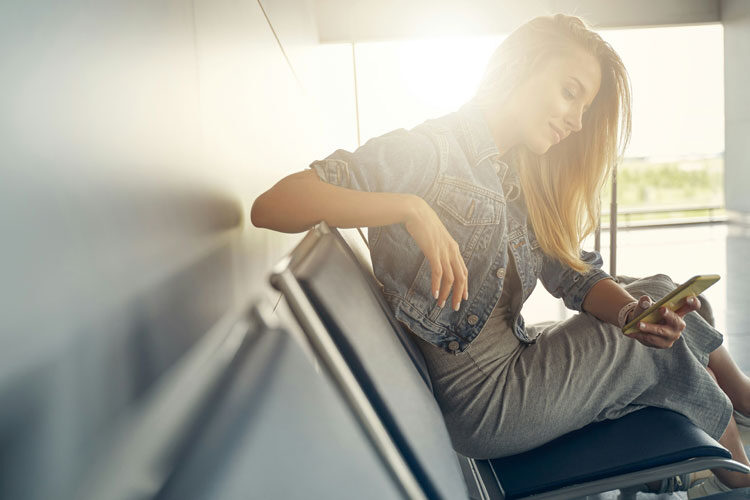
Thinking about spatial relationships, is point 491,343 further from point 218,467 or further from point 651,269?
point 651,269

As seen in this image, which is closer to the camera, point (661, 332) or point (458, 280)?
point (458, 280)

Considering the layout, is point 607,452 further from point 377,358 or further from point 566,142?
point 566,142

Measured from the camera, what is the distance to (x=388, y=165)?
1.17m

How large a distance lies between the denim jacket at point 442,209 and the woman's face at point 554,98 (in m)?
0.11

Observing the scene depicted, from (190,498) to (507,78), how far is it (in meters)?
1.25

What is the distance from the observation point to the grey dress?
1.24 metres

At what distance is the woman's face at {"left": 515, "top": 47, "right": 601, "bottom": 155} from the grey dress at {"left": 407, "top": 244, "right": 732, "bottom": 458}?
36 centimetres

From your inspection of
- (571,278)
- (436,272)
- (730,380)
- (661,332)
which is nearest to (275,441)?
(436,272)

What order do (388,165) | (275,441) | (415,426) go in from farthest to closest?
(388,165) < (415,426) < (275,441)

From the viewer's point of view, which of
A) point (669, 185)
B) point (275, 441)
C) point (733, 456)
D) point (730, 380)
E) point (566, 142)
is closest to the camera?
point (275, 441)

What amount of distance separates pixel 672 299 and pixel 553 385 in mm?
287

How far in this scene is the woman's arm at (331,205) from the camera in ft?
3.42

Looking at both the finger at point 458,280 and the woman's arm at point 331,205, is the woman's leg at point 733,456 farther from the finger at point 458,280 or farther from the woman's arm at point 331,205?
the woman's arm at point 331,205

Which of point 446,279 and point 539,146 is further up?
point 539,146
